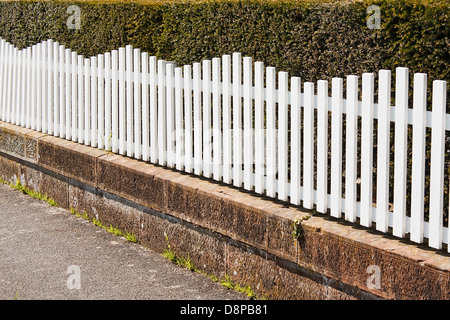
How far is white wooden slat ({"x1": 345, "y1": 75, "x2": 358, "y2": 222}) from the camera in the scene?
185 inches

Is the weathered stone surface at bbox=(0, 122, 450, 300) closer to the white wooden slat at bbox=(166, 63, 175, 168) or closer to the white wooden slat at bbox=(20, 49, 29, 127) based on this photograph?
the white wooden slat at bbox=(166, 63, 175, 168)

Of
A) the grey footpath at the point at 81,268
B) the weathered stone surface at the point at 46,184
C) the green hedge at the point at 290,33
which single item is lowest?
the grey footpath at the point at 81,268

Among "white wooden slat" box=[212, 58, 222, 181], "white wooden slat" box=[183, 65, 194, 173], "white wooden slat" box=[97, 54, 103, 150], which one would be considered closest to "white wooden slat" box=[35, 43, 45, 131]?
"white wooden slat" box=[97, 54, 103, 150]

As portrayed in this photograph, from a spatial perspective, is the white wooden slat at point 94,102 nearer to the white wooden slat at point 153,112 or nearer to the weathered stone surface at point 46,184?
the weathered stone surface at point 46,184

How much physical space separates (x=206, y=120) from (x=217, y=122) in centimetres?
16

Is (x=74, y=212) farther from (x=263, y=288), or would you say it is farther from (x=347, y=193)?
(x=347, y=193)

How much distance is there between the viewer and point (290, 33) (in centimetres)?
579

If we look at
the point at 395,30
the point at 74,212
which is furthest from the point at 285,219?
the point at 74,212

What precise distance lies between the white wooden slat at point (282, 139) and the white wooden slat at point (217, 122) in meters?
0.65

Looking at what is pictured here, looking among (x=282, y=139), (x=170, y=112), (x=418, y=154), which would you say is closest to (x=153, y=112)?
(x=170, y=112)

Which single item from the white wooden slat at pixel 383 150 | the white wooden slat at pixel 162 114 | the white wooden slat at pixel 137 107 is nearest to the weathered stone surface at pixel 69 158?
the white wooden slat at pixel 137 107

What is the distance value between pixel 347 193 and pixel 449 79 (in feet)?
3.07

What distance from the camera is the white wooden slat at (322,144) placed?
490 cm

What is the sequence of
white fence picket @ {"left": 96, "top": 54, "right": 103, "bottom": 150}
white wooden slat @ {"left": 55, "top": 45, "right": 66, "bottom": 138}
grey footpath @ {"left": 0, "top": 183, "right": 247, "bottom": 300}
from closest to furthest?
grey footpath @ {"left": 0, "top": 183, "right": 247, "bottom": 300} < white fence picket @ {"left": 96, "top": 54, "right": 103, "bottom": 150} < white wooden slat @ {"left": 55, "top": 45, "right": 66, "bottom": 138}
